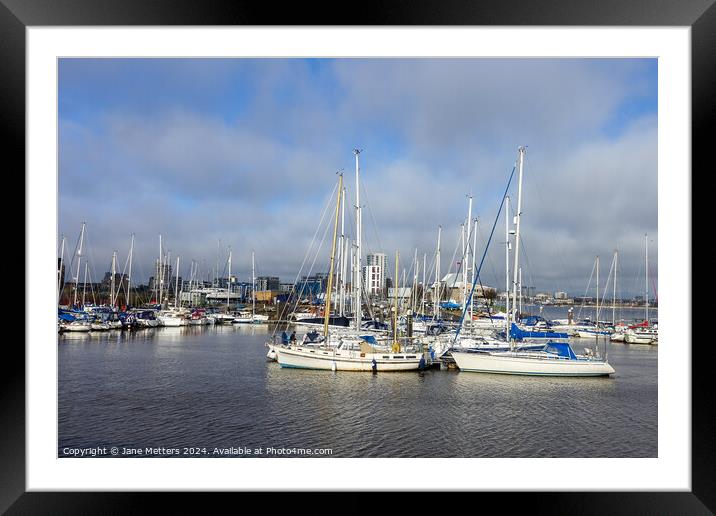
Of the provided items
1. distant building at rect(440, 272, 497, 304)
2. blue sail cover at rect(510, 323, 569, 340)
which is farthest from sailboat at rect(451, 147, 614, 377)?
distant building at rect(440, 272, 497, 304)

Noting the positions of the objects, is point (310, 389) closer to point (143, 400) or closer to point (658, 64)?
point (143, 400)

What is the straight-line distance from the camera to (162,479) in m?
3.87

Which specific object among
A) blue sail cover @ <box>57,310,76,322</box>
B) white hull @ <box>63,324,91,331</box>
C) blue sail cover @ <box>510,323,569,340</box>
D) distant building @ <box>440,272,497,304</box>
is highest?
distant building @ <box>440,272,497,304</box>

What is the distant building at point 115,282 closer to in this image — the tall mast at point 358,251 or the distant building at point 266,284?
the distant building at point 266,284

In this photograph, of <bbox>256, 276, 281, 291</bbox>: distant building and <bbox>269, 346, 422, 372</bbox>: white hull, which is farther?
<bbox>256, 276, 281, 291</bbox>: distant building

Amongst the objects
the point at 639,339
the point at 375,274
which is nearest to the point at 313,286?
the point at 375,274

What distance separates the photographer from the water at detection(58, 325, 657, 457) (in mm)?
6578

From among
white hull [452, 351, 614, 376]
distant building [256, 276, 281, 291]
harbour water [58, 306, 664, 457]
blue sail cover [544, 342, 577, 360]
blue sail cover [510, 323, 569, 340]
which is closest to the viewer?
harbour water [58, 306, 664, 457]

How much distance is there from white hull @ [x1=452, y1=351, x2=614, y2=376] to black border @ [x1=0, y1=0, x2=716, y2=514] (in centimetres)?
792

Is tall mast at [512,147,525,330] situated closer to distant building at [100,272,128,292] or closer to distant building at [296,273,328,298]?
distant building at [296,273,328,298]

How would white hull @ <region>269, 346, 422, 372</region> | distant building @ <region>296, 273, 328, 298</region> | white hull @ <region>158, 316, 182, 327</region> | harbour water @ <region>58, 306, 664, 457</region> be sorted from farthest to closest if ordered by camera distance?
white hull @ <region>158, 316, 182, 327</region> < distant building @ <region>296, 273, 328, 298</region> < white hull @ <region>269, 346, 422, 372</region> < harbour water @ <region>58, 306, 664, 457</region>

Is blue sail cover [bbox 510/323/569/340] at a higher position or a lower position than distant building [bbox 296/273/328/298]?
lower
